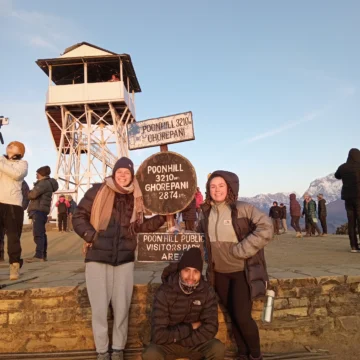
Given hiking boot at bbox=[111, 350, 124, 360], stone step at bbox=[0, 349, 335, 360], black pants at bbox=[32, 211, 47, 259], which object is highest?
black pants at bbox=[32, 211, 47, 259]

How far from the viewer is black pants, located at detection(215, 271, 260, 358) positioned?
3.27m

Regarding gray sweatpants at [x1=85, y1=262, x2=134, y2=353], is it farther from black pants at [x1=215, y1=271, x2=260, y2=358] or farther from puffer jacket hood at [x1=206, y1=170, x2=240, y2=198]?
puffer jacket hood at [x1=206, y1=170, x2=240, y2=198]

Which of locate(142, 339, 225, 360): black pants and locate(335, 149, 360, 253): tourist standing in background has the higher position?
locate(335, 149, 360, 253): tourist standing in background

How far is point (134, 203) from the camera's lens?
3539 millimetres

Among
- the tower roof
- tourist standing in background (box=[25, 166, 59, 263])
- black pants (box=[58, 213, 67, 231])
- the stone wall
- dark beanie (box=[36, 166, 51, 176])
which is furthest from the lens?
the tower roof

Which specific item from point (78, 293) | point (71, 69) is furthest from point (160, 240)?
point (71, 69)

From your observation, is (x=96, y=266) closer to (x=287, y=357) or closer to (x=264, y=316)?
(x=264, y=316)

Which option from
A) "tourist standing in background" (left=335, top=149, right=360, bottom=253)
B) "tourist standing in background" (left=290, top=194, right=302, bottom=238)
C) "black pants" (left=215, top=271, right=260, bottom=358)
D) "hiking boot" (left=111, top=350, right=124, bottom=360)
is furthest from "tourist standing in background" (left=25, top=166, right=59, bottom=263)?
"tourist standing in background" (left=290, top=194, right=302, bottom=238)

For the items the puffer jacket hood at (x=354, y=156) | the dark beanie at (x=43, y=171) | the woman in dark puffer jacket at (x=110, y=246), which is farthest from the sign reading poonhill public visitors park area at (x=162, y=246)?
the puffer jacket hood at (x=354, y=156)

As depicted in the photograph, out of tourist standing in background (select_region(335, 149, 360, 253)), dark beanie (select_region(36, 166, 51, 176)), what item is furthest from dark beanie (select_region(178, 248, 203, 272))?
tourist standing in background (select_region(335, 149, 360, 253))

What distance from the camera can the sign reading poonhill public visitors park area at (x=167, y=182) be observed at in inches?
157

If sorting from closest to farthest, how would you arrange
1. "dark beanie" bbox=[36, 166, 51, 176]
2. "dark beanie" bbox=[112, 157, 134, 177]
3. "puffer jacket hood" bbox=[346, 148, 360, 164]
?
1. "dark beanie" bbox=[112, 157, 134, 177]
2. "dark beanie" bbox=[36, 166, 51, 176]
3. "puffer jacket hood" bbox=[346, 148, 360, 164]

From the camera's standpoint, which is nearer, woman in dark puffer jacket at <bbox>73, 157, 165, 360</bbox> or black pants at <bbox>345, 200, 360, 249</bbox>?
woman in dark puffer jacket at <bbox>73, 157, 165, 360</bbox>

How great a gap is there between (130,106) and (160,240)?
1886cm
